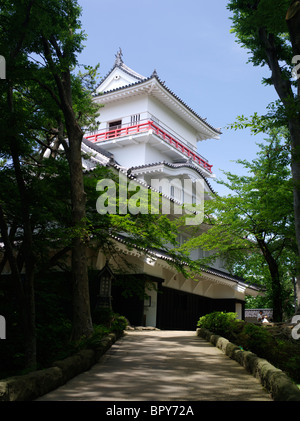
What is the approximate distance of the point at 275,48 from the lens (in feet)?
42.3

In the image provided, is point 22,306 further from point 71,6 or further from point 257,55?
point 257,55

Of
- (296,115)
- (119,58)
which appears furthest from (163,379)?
(119,58)

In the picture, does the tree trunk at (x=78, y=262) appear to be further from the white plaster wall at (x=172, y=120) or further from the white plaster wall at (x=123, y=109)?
the white plaster wall at (x=172, y=120)

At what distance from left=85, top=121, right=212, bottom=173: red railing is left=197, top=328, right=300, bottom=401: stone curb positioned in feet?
70.1

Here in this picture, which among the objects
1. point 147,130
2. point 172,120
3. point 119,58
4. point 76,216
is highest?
point 119,58

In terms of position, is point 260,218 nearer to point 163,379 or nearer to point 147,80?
point 163,379

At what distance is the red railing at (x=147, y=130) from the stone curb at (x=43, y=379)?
2297 centimetres

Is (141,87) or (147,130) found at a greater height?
(141,87)

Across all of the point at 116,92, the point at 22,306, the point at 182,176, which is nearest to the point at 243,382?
the point at 22,306

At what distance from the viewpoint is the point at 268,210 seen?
1495 centimetres

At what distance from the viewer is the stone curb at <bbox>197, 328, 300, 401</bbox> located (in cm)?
467

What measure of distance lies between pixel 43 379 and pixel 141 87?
27873 mm

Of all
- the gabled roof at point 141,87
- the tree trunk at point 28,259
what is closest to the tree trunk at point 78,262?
the tree trunk at point 28,259

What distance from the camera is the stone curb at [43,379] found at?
453 cm
